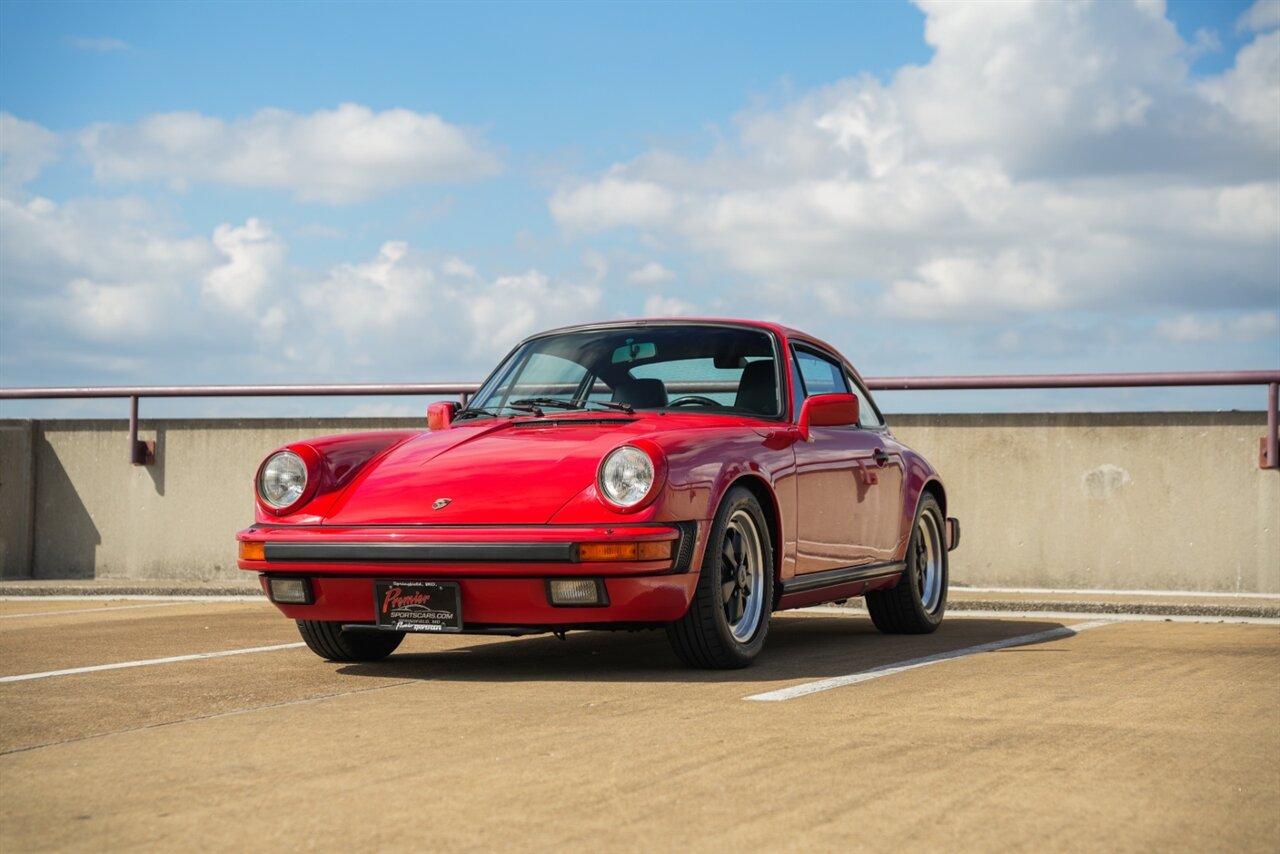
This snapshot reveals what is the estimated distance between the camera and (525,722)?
513cm

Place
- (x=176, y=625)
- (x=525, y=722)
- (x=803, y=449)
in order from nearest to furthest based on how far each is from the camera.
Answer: (x=525, y=722) → (x=803, y=449) → (x=176, y=625)

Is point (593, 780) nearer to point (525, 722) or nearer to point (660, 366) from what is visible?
point (525, 722)

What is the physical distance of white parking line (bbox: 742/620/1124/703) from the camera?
19.1ft

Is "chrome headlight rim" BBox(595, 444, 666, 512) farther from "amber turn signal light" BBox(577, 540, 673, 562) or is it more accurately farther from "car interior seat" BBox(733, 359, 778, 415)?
"car interior seat" BBox(733, 359, 778, 415)

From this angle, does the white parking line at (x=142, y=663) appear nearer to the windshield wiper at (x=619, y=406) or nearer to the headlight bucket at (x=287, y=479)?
the headlight bucket at (x=287, y=479)

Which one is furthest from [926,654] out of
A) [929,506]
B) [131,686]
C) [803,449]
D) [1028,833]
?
[1028,833]

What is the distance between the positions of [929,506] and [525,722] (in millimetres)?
4568

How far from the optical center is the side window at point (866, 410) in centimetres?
870

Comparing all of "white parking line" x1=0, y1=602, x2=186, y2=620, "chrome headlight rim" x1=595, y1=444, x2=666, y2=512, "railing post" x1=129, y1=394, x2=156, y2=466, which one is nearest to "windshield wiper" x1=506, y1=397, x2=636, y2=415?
"chrome headlight rim" x1=595, y1=444, x2=666, y2=512

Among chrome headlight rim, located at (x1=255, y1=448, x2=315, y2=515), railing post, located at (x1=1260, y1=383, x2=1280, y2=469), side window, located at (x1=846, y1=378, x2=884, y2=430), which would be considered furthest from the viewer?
railing post, located at (x1=1260, y1=383, x2=1280, y2=469)

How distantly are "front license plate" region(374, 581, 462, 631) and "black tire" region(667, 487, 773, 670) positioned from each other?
854mm

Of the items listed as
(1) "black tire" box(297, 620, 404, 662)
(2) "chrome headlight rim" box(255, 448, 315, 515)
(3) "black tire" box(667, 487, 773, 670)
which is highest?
(2) "chrome headlight rim" box(255, 448, 315, 515)

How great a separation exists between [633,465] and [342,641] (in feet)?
5.38

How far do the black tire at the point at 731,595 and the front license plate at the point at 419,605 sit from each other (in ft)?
2.80
